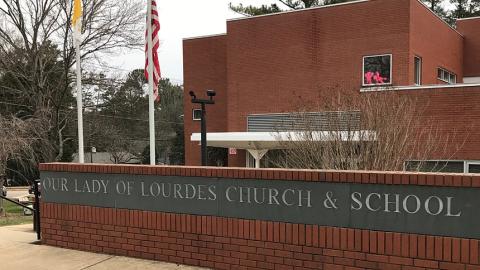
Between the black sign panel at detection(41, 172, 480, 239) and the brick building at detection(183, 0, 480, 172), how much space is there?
10926 mm

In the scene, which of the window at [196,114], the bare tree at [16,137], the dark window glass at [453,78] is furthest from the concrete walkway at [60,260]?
the dark window glass at [453,78]

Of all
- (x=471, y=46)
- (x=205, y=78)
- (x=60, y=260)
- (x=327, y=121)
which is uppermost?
(x=471, y=46)

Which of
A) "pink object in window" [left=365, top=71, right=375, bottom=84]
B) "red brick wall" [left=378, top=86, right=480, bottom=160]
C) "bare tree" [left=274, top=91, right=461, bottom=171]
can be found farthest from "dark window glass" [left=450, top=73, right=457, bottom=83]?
"bare tree" [left=274, top=91, right=461, bottom=171]

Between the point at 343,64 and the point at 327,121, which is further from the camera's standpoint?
the point at 343,64

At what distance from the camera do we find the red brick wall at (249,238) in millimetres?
4773

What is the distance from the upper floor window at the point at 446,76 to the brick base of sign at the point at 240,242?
20.1m

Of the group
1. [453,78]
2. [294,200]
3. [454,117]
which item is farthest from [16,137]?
[453,78]

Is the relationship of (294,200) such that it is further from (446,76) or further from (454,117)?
(446,76)

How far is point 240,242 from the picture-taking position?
5.94m

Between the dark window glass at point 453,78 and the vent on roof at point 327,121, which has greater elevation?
the dark window glass at point 453,78

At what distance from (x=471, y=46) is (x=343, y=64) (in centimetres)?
954

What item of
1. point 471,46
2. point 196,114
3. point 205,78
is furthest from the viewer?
point 196,114

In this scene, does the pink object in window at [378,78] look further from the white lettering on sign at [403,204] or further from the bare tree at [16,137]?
the white lettering on sign at [403,204]

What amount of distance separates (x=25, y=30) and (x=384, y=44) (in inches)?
806
